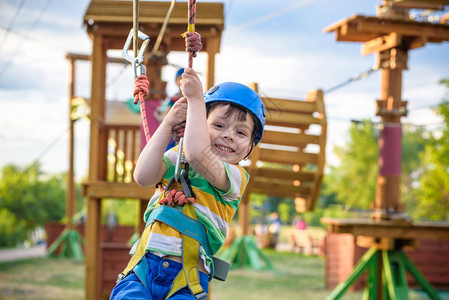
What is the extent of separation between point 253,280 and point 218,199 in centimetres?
1043

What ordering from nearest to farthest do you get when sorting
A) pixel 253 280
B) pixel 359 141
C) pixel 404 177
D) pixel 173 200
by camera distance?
1. pixel 173 200
2. pixel 253 280
3. pixel 359 141
4. pixel 404 177

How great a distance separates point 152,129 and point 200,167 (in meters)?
3.94

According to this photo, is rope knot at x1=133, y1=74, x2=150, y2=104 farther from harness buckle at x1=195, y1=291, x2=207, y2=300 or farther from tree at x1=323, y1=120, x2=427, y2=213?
tree at x1=323, y1=120, x2=427, y2=213

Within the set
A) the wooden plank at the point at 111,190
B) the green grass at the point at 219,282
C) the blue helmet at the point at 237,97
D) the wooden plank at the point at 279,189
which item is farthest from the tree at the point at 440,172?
the blue helmet at the point at 237,97

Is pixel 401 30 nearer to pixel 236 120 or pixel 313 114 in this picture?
pixel 313 114

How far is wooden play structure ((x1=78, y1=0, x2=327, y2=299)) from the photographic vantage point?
269 inches

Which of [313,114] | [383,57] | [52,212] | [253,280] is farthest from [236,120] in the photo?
[52,212]

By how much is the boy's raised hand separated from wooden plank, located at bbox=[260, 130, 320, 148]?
232 inches

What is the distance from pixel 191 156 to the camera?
2014 mm

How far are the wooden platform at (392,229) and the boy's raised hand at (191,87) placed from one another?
5.89 meters

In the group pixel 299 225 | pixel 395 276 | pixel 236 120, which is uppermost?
pixel 236 120

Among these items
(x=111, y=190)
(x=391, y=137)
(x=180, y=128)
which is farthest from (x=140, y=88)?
(x=391, y=137)

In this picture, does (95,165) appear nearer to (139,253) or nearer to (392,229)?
(392,229)

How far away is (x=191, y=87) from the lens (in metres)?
2.00
